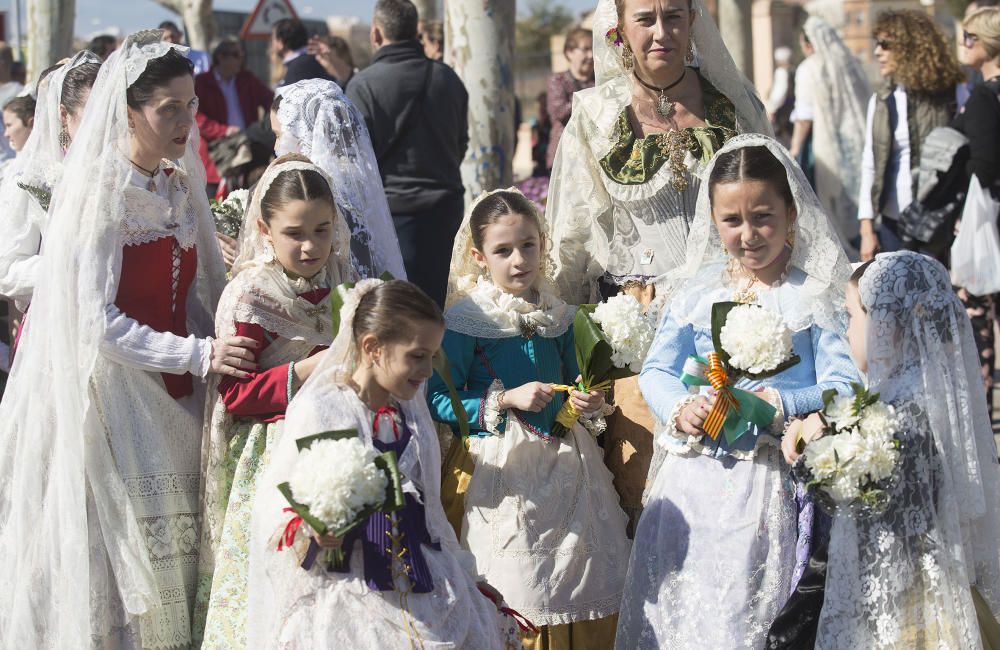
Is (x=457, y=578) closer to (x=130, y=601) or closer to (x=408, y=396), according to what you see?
(x=408, y=396)

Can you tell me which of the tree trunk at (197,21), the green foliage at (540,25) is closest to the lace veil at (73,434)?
the tree trunk at (197,21)

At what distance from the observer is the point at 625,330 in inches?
166

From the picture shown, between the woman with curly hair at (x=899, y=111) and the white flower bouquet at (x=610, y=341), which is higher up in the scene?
the woman with curly hair at (x=899, y=111)

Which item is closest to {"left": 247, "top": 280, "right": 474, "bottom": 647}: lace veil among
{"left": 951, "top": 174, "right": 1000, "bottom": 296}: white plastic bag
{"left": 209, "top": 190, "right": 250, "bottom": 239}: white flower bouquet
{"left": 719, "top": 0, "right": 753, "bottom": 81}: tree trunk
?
{"left": 209, "top": 190, "right": 250, "bottom": 239}: white flower bouquet

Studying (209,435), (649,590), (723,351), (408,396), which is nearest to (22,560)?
(209,435)

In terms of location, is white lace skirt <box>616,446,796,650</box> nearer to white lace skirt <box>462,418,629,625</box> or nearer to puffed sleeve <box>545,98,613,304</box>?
white lace skirt <box>462,418,629,625</box>

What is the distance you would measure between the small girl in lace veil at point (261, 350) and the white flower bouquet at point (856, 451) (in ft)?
5.09

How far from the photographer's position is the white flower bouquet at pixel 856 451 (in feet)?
11.8

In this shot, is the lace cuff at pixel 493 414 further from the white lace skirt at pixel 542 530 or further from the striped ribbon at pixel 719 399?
the striped ribbon at pixel 719 399

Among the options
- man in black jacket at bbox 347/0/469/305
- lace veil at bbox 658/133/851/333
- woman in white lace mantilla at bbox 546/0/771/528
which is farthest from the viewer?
man in black jacket at bbox 347/0/469/305

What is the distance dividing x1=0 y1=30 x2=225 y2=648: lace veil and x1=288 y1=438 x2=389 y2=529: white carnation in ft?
3.73

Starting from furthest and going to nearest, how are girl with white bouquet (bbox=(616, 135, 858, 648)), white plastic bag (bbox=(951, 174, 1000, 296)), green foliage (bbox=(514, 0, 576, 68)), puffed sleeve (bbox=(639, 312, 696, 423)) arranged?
green foliage (bbox=(514, 0, 576, 68)), white plastic bag (bbox=(951, 174, 1000, 296)), puffed sleeve (bbox=(639, 312, 696, 423)), girl with white bouquet (bbox=(616, 135, 858, 648))

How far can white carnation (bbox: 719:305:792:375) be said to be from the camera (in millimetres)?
3723

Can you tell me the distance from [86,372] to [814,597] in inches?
91.4
